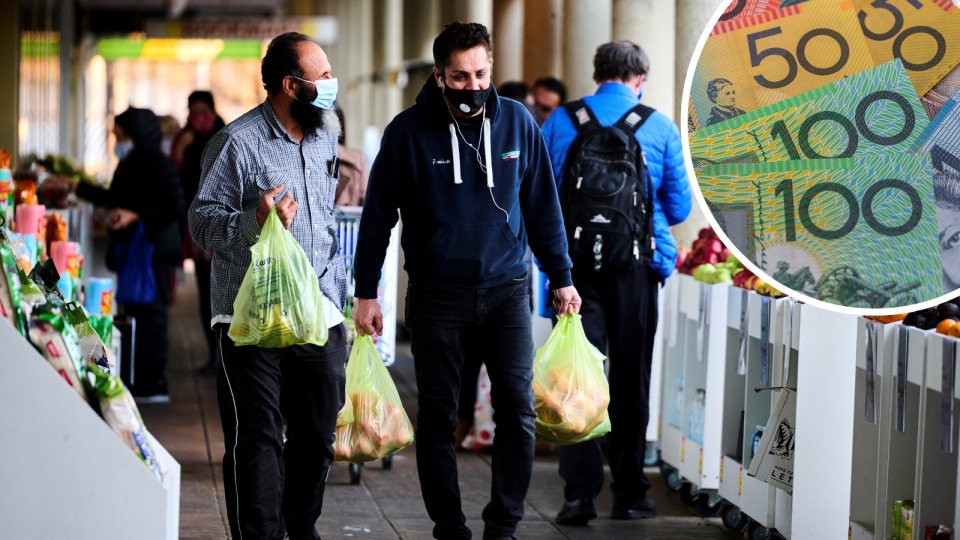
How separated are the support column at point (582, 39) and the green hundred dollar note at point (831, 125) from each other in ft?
14.9

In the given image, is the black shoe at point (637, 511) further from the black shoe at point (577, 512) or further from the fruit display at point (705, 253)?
the fruit display at point (705, 253)

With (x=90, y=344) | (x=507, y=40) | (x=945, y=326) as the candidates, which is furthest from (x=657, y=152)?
(x=507, y=40)

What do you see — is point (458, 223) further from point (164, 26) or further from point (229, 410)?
point (164, 26)

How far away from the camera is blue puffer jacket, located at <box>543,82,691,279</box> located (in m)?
4.65

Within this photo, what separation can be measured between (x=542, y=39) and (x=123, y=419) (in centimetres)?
808

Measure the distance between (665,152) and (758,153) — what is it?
50.6 inches

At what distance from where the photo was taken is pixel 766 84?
338cm

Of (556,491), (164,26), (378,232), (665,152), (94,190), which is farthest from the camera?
(164,26)

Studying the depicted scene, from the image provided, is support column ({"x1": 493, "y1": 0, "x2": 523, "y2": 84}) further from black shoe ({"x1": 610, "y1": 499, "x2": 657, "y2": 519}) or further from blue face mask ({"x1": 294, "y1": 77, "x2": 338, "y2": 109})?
blue face mask ({"x1": 294, "y1": 77, "x2": 338, "y2": 109})

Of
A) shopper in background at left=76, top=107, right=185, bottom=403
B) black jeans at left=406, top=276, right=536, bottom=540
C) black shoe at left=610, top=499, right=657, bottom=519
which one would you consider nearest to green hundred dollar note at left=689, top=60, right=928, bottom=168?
black jeans at left=406, top=276, right=536, bottom=540

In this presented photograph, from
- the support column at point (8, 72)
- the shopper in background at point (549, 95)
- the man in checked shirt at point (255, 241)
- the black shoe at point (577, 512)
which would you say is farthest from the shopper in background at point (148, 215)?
the support column at point (8, 72)

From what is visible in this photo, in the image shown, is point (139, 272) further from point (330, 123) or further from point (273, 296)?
point (273, 296)

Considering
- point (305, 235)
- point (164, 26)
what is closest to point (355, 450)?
point (305, 235)

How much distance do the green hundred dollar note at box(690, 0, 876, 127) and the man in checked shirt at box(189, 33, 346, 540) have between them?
118cm
